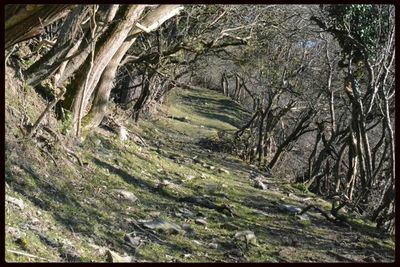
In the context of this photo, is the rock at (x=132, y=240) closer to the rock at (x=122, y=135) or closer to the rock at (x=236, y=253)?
the rock at (x=236, y=253)

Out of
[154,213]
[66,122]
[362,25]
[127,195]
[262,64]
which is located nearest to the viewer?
[154,213]

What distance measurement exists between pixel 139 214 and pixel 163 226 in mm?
592

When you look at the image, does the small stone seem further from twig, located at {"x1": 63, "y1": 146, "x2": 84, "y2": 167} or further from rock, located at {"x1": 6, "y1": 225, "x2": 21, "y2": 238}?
rock, located at {"x1": 6, "y1": 225, "x2": 21, "y2": 238}

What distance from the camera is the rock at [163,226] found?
6957 mm

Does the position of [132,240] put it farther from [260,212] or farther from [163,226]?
[260,212]

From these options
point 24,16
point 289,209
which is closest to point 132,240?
point 24,16

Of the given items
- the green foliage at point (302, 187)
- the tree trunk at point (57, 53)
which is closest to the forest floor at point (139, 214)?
the tree trunk at point (57, 53)

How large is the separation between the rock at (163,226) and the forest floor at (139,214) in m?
0.01

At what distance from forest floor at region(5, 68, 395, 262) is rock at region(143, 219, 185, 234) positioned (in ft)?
0.04

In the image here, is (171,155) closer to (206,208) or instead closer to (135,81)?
(206,208)

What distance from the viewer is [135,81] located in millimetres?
20125

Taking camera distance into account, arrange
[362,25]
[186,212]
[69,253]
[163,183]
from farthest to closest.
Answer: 1. [362,25]
2. [163,183]
3. [186,212]
4. [69,253]

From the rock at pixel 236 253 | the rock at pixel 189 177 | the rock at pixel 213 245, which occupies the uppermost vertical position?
the rock at pixel 189 177

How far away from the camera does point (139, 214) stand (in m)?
7.49
